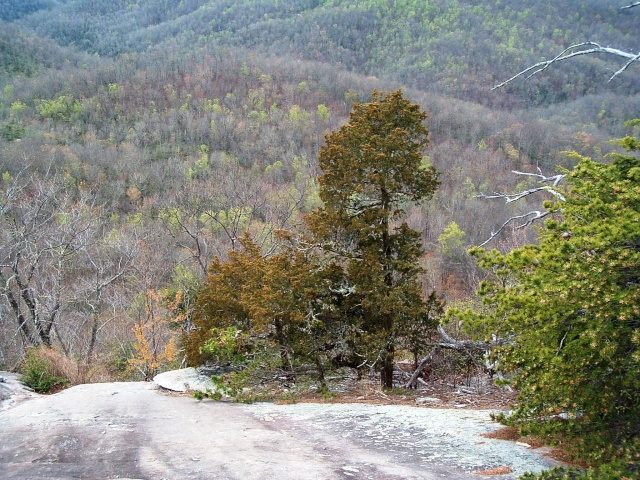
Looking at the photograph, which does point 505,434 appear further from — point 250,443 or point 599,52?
point 599,52

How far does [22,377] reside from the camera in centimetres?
1056

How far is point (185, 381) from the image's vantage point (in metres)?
10.6

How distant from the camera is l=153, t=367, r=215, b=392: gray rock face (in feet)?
34.0

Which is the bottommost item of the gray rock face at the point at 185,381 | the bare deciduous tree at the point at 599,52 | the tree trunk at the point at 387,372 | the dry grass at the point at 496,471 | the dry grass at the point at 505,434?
the gray rock face at the point at 185,381

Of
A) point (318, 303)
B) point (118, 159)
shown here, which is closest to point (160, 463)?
point (318, 303)

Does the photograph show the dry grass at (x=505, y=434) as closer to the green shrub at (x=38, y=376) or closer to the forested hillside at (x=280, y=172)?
the forested hillside at (x=280, y=172)

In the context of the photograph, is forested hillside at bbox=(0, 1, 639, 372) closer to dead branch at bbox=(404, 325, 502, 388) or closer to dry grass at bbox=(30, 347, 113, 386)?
dry grass at bbox=(30, 347, 113, 386)

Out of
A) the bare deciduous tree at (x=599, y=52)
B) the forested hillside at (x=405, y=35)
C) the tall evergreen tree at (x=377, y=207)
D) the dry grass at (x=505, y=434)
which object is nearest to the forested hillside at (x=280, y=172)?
the tall evergreen tree at (x=377, y=207)

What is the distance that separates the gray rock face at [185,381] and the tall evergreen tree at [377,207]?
3.62 meters

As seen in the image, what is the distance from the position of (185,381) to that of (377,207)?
17.8 feet

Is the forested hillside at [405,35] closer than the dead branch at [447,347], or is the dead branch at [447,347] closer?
the dead branch at [447,347]

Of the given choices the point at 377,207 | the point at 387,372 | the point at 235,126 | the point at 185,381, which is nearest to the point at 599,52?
the point at 377,207

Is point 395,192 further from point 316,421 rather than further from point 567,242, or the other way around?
point 567,242

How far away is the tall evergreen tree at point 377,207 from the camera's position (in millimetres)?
9219
